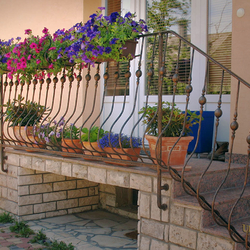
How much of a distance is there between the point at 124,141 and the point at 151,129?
34 centimetres

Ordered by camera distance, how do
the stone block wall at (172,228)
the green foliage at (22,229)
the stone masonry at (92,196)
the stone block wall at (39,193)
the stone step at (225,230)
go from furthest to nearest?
the stone block wall at (39,193)
the green foliage at (22,229)
the stone masonry at (92,196)
the stone block wall at (172,228)
the stone step at (225,230)

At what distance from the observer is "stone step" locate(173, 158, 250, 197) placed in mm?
2672

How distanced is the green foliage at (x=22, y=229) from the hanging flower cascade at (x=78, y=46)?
1703 mm

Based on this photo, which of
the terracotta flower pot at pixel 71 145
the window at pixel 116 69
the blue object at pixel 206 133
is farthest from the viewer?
the window at pixel 116 69

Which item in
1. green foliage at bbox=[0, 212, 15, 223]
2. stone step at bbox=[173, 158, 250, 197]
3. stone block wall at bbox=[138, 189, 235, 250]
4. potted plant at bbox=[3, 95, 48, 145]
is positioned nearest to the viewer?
stone block wall at bbox=[138, 189, 235, 250]

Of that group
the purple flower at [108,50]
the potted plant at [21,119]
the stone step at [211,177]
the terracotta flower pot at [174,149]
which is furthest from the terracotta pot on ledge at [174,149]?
the potted plant at [21,119]

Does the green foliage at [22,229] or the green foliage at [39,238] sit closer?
the green foliage at [39,238]

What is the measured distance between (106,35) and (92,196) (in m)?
2.61

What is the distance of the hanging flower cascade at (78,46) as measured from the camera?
2879mm

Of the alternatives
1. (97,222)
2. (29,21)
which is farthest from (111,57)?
(29,21)

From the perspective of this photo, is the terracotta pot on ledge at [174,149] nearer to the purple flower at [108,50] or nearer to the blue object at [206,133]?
the purple flower at [108,50]

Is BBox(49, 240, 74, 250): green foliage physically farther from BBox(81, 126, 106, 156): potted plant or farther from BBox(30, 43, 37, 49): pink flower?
BBox(30, 43, 37, 49): pink flower

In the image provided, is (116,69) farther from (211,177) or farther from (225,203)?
(225,203)

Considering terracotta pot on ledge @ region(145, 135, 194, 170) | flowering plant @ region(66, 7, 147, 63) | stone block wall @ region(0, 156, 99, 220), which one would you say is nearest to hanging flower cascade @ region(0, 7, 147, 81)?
flowering plant @ region(66, 7, 147, 63)
